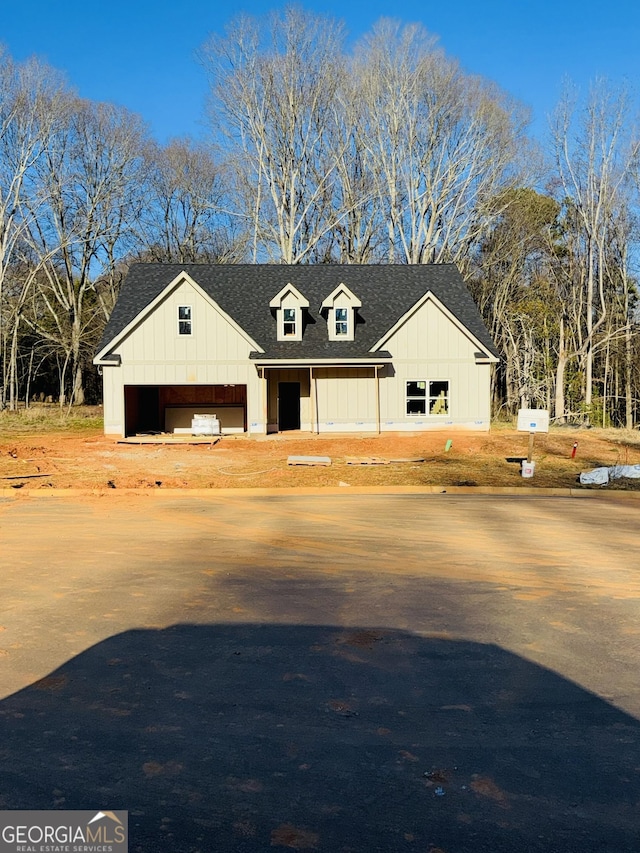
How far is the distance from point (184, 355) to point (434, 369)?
1008 cm

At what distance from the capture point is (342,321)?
3059 cm

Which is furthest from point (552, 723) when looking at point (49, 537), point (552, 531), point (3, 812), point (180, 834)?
point (49, 537)

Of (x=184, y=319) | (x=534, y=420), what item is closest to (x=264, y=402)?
(x=184, y=319)

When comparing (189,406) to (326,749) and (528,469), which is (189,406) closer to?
(528,469)

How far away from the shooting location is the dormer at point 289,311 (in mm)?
29828

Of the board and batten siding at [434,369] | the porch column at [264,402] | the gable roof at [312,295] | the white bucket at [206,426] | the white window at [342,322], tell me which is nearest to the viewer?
the porch column at [264,402]

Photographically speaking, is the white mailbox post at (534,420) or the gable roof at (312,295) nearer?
the white mailbox post at (534,420)

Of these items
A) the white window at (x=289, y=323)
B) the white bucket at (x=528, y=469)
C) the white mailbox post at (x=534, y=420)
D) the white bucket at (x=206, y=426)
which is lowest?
the white bucket at (x=528, y=469)

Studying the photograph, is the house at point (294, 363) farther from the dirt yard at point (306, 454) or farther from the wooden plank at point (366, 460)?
the wooden plank at point (366, 460)

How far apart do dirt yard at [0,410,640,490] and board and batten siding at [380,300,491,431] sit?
98cm

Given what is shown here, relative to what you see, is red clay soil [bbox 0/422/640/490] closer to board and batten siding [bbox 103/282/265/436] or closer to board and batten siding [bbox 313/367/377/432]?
board and batten siding [bbox 313/367/377/432]

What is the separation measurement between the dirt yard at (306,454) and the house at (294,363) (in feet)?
Answer: 4.31

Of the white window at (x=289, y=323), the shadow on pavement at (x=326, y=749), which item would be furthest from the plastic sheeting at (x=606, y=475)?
the white window at (x=289, y=323)

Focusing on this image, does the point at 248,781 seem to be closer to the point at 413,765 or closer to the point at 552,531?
the point at 413,765
